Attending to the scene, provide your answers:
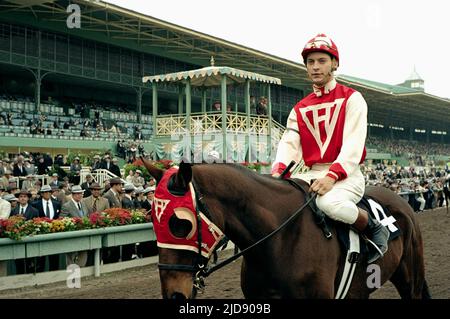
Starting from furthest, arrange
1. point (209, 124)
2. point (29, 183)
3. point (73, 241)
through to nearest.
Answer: point (209, 124) < point (29, 183) < point (73, 241)

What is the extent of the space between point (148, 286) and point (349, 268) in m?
5.06

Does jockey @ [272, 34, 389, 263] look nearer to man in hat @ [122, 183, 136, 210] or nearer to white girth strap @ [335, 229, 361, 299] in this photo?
white girth strap @ [335, 229, 361, 299]

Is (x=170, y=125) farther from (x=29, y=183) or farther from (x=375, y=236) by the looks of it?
(x=375, y=236)

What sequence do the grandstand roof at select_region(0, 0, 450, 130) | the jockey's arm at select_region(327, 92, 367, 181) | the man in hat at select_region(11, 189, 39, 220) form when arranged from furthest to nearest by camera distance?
the grandstand roof at select_region(0, 0, 450, 130), the man in hat at select_region(11, 189, 39, 220), the jockey's arm at select_region(327, 92, 367, 181)

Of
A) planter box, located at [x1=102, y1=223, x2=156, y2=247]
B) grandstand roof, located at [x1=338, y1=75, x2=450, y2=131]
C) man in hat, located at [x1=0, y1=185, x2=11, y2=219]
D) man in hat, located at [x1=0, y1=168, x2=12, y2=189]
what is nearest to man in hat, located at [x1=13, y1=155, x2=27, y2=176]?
man in hat, located at [x1=0, y1=168, x2=12, y2=189]

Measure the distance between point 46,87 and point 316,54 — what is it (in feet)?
89.3

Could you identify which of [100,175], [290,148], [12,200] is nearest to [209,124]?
[100,175]

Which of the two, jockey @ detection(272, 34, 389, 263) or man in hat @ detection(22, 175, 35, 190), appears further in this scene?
man in hat @ detection(22, 175, 35, 190)

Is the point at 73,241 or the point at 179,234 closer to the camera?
the point at 179,234

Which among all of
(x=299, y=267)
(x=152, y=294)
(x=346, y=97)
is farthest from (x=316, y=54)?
(x=152, y=294)

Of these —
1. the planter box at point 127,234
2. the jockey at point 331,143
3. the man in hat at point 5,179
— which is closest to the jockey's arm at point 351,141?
the jockey at point 331,143

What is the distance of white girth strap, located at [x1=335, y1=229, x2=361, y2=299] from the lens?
3.21 meters

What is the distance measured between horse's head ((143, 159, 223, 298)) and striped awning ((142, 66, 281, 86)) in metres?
17.1

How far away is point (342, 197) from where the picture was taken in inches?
126
